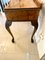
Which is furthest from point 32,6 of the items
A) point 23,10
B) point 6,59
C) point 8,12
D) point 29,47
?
point 6,59

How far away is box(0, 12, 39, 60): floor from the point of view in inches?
67.5

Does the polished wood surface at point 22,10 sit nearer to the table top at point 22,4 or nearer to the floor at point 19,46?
the table top at point 22,4

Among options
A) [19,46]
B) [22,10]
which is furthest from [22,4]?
[19,46]

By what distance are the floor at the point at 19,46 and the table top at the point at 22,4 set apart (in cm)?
67

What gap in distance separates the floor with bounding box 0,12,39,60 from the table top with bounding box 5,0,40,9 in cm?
67

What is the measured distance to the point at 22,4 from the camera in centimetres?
153

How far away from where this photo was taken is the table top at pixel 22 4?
148 centimetres

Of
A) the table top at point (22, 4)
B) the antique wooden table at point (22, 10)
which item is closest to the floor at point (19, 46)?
the antique wooden table at point (22, 10)

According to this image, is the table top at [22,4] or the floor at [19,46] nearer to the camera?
the table top at [22,4]

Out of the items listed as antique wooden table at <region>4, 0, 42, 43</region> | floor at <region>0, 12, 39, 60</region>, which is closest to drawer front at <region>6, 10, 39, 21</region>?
antique wooden table at <region>4, 0, 42, 43</region>

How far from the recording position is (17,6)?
149 cm

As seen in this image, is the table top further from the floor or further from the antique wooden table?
the floor

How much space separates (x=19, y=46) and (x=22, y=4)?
682 mm

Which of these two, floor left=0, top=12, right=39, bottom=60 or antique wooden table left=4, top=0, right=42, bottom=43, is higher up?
antique wooden table left=4, top=0, right=42, bottom=43
